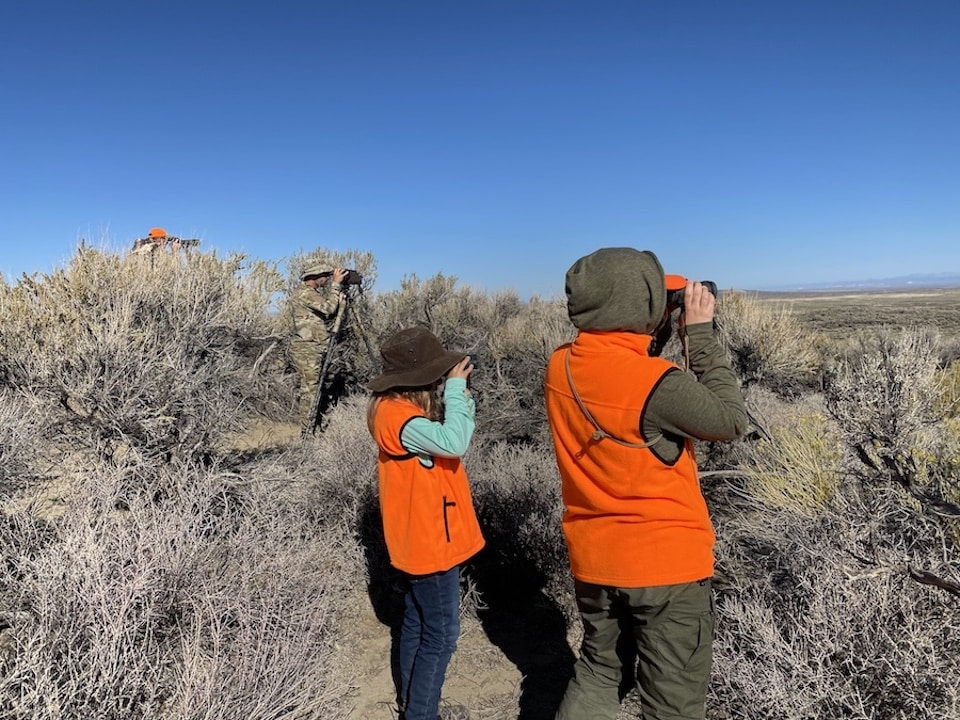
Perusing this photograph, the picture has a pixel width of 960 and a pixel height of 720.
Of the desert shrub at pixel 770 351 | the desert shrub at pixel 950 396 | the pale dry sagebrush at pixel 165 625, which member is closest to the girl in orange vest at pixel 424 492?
the pale dry sagebrush at pixel 165 625

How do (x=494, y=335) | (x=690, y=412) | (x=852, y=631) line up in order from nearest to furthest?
(x=690, y=412), (x=852, y=631), (x=494, y=335)

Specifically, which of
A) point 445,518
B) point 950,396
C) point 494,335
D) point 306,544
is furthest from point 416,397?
point 494,335

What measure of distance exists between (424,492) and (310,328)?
485 cm

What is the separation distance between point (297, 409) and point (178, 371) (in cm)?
353

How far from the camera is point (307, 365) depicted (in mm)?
6711

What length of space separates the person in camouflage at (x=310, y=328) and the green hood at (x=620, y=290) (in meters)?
5.28

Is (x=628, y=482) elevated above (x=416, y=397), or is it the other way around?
(x=416, y=397)

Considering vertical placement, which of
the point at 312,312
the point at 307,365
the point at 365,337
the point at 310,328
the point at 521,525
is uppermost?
the point at 312,312

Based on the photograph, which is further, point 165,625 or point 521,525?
point 521,525

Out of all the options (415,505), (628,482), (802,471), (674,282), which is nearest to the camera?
(628,482)

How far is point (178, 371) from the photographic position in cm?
411

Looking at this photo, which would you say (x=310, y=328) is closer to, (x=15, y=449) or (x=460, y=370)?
(x=15, y=449)

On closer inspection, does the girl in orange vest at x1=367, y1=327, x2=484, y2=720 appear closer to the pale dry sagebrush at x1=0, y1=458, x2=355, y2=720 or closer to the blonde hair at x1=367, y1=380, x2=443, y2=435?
the blonde hair at x1=367, y1=380, x2=443, y2=435

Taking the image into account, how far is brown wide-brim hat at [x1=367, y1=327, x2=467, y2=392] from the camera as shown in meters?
2.26
